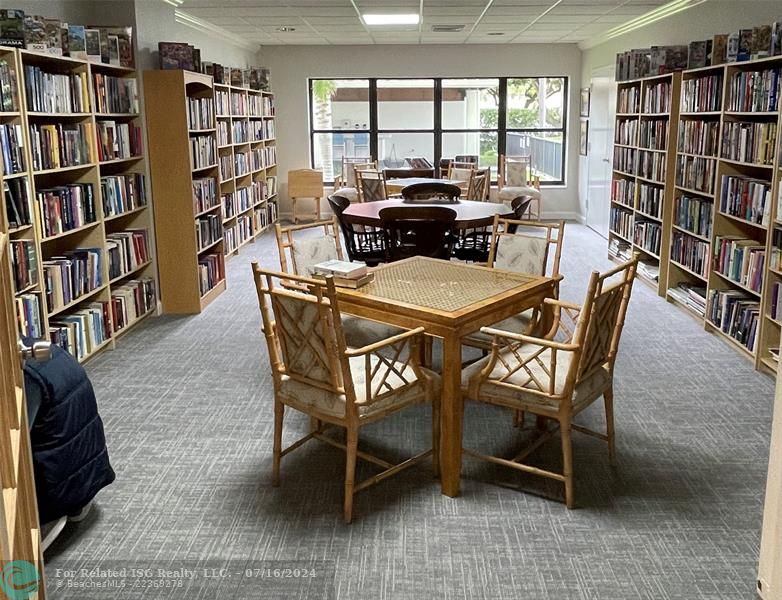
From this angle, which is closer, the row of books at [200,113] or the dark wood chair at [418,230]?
the dark wood chair at [418,230]

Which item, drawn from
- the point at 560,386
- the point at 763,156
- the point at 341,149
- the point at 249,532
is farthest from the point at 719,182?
the point at 341,149

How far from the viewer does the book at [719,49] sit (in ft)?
17.2

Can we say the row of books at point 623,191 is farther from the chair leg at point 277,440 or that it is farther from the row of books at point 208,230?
the chair leg at point 277,440

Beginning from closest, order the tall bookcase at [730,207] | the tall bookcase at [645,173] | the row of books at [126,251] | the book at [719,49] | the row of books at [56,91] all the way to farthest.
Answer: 1. the row of books at [56,91]
2. the tall bookcase at [730,207]
3. the row of books at [126,251]
4. the book at [719,49]
5. the tall bookcase at [645,173]

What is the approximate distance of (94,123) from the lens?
471 cm

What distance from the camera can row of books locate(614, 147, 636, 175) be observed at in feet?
23.4

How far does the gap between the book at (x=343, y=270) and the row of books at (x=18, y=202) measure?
64.5 inches

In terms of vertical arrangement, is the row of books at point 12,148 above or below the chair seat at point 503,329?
above

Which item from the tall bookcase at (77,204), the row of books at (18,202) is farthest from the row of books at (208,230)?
the row of books at (18,202)

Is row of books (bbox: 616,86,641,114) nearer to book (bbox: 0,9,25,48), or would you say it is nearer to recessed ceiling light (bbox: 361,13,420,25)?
recessed ceiling light (bbox: 361,13,420,25)

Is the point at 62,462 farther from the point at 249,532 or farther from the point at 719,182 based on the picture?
the point at 719,182

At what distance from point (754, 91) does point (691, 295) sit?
164 cm

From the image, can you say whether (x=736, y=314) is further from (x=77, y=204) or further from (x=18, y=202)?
(x=18, y=202)

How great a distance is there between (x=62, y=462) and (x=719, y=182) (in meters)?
4.44
